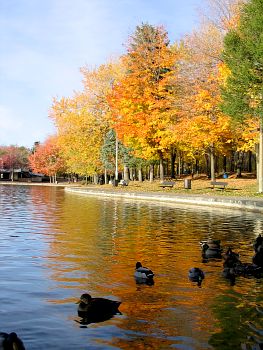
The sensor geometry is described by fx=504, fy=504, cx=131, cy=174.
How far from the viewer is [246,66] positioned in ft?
100

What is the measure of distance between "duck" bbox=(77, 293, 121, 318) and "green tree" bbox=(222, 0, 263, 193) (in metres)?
23.6

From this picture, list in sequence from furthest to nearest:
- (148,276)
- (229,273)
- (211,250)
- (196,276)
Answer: (211,250) → (229,273) → (196,276) → (148,276)

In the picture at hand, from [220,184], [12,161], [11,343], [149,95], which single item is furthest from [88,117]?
[12,161]

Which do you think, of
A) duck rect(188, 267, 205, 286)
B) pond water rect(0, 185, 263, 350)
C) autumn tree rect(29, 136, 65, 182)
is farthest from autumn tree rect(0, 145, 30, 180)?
duck rect(188, 267, 205, 286)

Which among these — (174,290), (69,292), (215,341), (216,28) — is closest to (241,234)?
(174,290)

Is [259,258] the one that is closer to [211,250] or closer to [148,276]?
[211,250]

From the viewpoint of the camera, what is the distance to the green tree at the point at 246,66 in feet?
99.7

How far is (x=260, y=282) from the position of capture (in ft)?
36.2

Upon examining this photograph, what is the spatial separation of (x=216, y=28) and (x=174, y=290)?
3673 centimetres

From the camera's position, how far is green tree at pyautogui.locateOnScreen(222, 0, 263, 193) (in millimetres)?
30375

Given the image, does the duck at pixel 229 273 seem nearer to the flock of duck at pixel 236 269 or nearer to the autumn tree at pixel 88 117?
the flock of duck at pixel 236 269

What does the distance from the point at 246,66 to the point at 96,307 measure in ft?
82.0

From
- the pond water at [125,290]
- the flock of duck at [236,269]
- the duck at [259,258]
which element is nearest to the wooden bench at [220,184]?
the pond water at [125,290]

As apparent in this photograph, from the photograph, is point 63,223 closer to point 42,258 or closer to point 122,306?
point 42,258
